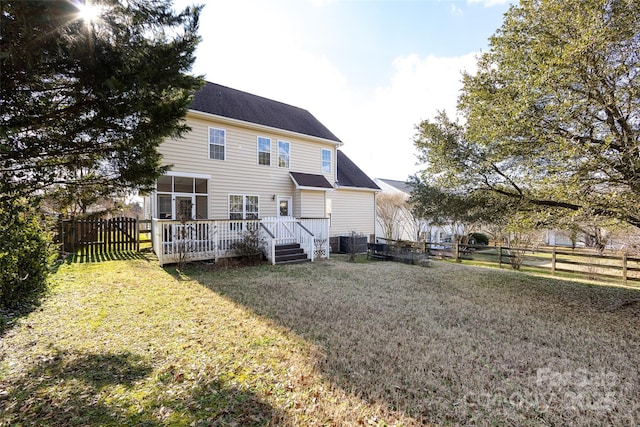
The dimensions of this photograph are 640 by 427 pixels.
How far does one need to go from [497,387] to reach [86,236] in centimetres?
1431

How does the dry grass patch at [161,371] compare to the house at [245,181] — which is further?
the house at [245,181]

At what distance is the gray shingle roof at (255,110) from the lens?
1297cm

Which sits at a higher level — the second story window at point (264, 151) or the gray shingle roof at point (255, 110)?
the gray shingle roof at point (255, 110)

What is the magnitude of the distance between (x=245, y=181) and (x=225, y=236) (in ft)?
12.1

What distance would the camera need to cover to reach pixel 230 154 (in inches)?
509

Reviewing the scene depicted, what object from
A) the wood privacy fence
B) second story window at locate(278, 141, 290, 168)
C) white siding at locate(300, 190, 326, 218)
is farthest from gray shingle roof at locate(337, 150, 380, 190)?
the wood privacy fence

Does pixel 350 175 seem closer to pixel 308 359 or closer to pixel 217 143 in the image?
pixel 217 143

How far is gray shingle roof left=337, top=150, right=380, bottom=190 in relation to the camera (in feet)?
59.4

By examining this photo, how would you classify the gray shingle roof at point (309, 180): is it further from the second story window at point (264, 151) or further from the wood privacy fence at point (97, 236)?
the wood privacy fence at point (97, 236)

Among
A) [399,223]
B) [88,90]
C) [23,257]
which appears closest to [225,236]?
[23,257]

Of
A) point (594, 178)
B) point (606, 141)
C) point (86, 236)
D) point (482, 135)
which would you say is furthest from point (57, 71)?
point (86, 236)

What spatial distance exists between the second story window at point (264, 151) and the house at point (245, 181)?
5cm

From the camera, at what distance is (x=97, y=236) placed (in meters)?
11.3

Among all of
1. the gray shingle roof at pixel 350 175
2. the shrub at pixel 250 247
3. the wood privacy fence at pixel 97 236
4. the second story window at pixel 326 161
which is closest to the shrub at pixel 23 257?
the shrub at pixel 250 247
